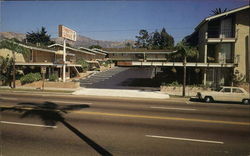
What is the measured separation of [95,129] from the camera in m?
9.67

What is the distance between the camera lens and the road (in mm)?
7234

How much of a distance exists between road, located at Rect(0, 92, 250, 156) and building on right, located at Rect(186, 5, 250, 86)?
14.7m

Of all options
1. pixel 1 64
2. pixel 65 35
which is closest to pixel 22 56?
pixel 1 64

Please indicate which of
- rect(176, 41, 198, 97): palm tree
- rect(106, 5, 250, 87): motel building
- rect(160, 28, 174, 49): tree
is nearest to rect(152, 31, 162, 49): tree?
rect(160, 28, 174, 49): tree

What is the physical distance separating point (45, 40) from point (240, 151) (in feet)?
341

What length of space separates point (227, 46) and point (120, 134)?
24.2m

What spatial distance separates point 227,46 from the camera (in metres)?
26.3

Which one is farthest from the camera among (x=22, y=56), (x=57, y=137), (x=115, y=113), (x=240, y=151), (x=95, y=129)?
(x=22, y=56)

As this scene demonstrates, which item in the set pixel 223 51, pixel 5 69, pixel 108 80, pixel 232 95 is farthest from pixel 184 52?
pixel 5 69

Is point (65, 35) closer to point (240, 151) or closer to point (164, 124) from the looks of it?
point (164, 124)

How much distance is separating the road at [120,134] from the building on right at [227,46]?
14713mm

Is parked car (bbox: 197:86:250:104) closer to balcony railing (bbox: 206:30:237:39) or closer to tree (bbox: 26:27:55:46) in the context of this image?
balcony railing (bbox: 206:30:237:39)

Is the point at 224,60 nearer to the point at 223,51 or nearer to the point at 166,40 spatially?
the point at 223,51

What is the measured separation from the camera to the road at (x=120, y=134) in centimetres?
723
